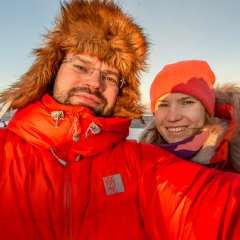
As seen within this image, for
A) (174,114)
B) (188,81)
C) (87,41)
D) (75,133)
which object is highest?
(87,41)

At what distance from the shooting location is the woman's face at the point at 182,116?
6.38 feet

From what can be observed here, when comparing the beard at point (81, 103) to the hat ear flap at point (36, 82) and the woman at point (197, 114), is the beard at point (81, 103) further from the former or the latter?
the woman at point (197, 114)

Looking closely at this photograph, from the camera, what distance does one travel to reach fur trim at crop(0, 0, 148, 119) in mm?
1740

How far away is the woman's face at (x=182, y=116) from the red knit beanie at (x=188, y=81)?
56 mm

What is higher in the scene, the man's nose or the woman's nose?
the man's nose

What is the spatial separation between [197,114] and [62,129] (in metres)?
1.26

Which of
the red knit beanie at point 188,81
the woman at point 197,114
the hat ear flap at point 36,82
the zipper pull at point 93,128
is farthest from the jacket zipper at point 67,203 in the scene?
the red knit beanie at point 188,81

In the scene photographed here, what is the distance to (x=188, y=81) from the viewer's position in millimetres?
1973

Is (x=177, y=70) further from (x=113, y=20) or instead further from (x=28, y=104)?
(x=28, y=104)

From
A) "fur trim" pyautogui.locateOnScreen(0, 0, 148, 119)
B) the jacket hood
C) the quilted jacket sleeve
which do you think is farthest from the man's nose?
the quilted jacket sleeve

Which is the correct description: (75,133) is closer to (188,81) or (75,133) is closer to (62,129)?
(62,129)

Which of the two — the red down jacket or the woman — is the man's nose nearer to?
the red down jacket

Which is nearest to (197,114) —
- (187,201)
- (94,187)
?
(187,201)

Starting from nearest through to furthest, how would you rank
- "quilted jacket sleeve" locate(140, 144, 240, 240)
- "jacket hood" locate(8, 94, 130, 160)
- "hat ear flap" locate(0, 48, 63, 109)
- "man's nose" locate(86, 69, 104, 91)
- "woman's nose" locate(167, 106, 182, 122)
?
"quilted jacket sleeve" locate(140, 144, 240, 240) → "jacket hood" locate(8, 94, 130, 160) → "hat ear flap" locate(0, 48, 63, 109) → "man's nose" locate(86, 69, 104, 91) → "woman's nose" locate(167, 106, 182, 122)
